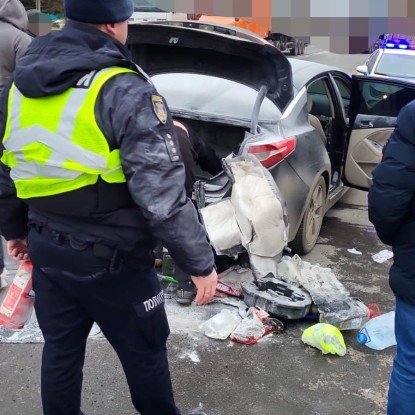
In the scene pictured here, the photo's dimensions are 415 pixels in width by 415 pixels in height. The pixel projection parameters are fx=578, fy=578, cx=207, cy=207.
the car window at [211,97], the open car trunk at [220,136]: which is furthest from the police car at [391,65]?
the car window at [211,97]

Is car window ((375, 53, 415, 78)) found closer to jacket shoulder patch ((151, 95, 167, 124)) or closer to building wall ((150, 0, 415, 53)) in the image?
building wall ((150, 0, 415, 53))

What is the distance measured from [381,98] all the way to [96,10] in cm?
383

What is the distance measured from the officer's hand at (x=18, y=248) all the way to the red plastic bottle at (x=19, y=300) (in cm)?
3

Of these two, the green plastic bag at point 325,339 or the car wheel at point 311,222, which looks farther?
the car wheel at point 311,222

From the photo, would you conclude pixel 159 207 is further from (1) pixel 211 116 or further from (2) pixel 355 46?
(2) pixel 355 46

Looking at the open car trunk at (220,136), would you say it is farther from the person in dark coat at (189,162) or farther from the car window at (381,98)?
the car window at (381,98)

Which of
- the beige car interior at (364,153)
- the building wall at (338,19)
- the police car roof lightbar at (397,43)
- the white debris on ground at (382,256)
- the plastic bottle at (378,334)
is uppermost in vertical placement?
the building wall at (338,19)

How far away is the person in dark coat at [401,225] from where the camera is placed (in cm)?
212

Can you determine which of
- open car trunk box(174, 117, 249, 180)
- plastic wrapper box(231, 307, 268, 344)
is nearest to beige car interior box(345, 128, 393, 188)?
open car trunk box(174, 117, 249, 180)

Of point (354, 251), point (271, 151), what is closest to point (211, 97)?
point (271, 151)

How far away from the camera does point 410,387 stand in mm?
2369

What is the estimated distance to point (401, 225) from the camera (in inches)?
90.3

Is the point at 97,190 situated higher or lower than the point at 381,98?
higher

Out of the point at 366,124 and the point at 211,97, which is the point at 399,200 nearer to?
the point at 211,97
